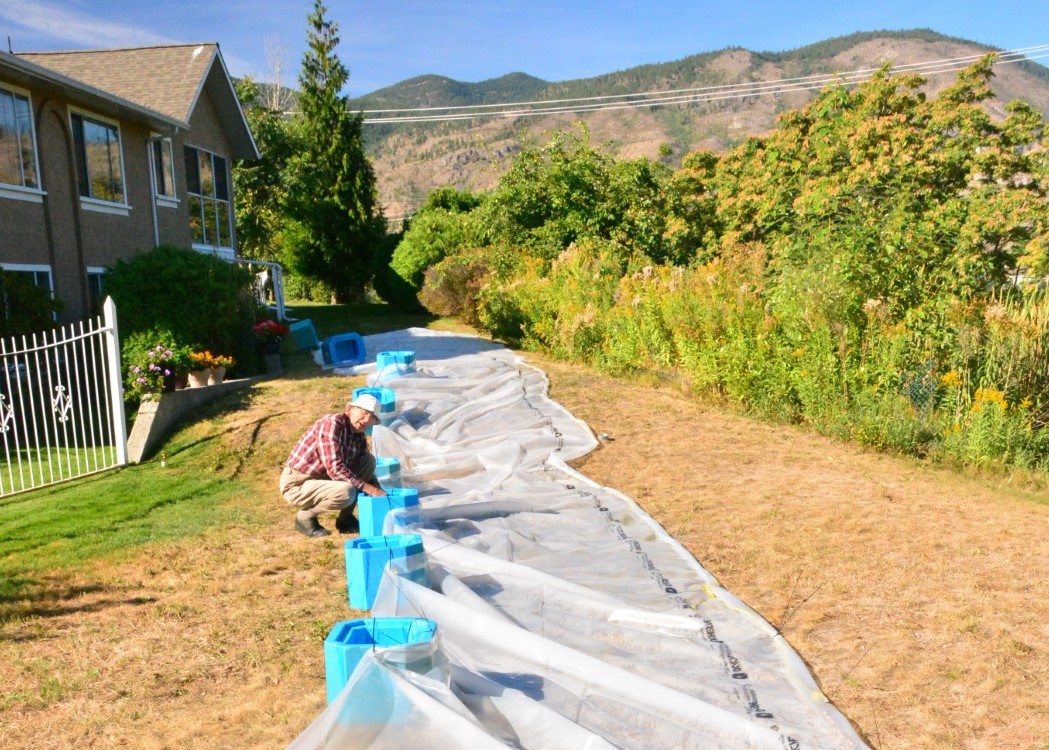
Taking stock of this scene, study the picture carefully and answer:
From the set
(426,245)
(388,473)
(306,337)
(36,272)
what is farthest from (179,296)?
(426,245)

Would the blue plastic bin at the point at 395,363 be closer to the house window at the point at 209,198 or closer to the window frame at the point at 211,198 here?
the window frame at the point at 211,198

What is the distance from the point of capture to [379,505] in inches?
218

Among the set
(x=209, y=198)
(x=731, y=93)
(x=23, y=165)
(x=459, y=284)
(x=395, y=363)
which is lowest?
(x=395, y=363)

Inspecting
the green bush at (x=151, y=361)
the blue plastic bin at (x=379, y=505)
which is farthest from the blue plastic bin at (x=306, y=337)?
the blue plastic bin at (x=379, y=505)

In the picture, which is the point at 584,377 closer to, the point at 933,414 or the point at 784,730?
the point at 933,414

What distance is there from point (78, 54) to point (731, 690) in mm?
19014

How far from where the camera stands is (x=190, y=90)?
1603 cm

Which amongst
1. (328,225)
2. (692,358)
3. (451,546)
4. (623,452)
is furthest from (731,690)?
(328,225)

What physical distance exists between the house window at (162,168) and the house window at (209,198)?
34.5 inches

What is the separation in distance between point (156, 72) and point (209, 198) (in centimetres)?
279

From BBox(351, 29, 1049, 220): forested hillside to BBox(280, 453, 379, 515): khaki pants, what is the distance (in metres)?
94.2

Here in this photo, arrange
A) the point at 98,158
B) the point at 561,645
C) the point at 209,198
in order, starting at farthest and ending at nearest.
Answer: the point at 209,198 → the point at 98,158 → the point at 561,645

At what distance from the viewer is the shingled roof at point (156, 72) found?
15922mm

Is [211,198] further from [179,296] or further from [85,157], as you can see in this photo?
[179,296]
